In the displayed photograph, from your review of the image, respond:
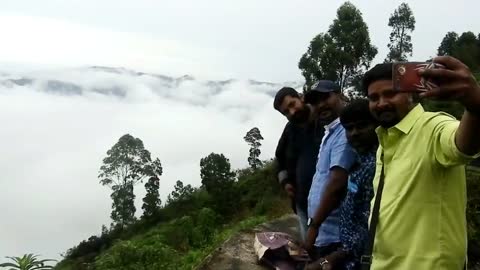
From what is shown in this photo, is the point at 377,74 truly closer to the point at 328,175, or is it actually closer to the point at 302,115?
the point at 328,175

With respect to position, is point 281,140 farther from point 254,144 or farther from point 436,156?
point 254,144

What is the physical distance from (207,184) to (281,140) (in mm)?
22641

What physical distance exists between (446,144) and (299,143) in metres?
1.75

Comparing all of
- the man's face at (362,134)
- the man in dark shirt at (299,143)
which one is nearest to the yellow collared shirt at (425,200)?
the man's face at (362,134)

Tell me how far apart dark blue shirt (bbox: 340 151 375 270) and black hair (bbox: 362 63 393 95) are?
0.38m

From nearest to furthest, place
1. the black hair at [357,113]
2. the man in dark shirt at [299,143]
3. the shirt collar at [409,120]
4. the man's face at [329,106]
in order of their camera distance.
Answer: the shirt collar at [409,120], the black hair at [357,113], the man's face at [329,106], the man in dark shirt at [299,143]

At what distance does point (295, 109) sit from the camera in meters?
3.19

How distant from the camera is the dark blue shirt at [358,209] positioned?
219cm

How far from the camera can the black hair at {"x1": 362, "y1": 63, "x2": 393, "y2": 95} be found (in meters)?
1.85

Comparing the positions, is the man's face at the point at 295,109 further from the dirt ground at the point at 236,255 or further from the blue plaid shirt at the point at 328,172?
the dirt ground at the point at 236,255

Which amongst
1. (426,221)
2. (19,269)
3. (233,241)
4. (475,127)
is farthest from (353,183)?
(233,241)

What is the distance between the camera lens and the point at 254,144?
3359 cm

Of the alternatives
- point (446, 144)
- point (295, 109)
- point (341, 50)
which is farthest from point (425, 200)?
point (341, 50)

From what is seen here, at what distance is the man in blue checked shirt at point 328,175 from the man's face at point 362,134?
0.19 metres
